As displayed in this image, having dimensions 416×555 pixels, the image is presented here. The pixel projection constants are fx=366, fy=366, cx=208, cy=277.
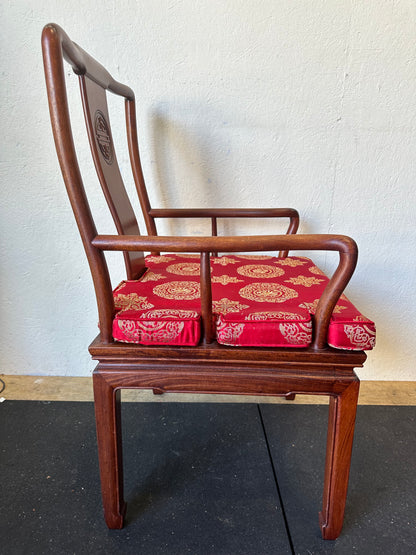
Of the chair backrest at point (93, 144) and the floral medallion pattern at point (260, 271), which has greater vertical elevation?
the chair backrest at point (93, 144)

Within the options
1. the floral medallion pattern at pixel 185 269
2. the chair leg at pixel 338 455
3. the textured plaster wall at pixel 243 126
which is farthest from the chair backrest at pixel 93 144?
the chair leg at pixel 338 455

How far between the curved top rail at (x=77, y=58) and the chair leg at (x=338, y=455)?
996mm

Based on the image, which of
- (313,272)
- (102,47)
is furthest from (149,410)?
(102,47)

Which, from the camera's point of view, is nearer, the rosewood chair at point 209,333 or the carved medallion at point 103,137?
the rosewood chair at point 209,333

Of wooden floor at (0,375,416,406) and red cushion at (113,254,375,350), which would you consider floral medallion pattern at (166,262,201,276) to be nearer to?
red cushion at (113,254,375,350)

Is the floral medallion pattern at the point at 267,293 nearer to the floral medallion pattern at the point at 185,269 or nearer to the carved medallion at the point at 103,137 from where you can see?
the floral medallion pattern at the point at 185,269

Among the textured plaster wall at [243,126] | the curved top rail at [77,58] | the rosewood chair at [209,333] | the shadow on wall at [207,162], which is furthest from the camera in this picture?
the shadow on wall at [207,162]

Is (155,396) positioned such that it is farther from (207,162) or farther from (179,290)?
(207,162)

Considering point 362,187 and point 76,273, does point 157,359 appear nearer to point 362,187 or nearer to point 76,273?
point 76,273

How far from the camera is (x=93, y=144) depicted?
965 millimetres

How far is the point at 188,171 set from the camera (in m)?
1.52

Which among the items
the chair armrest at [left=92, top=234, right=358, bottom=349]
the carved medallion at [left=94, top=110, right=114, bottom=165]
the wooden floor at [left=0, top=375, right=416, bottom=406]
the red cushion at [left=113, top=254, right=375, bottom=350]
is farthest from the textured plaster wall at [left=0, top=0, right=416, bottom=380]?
the chair armrest at [left=92, top=234, right=358, bottom=349]

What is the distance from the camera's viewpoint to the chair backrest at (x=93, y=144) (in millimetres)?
728

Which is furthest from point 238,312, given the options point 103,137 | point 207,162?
point 207,162
